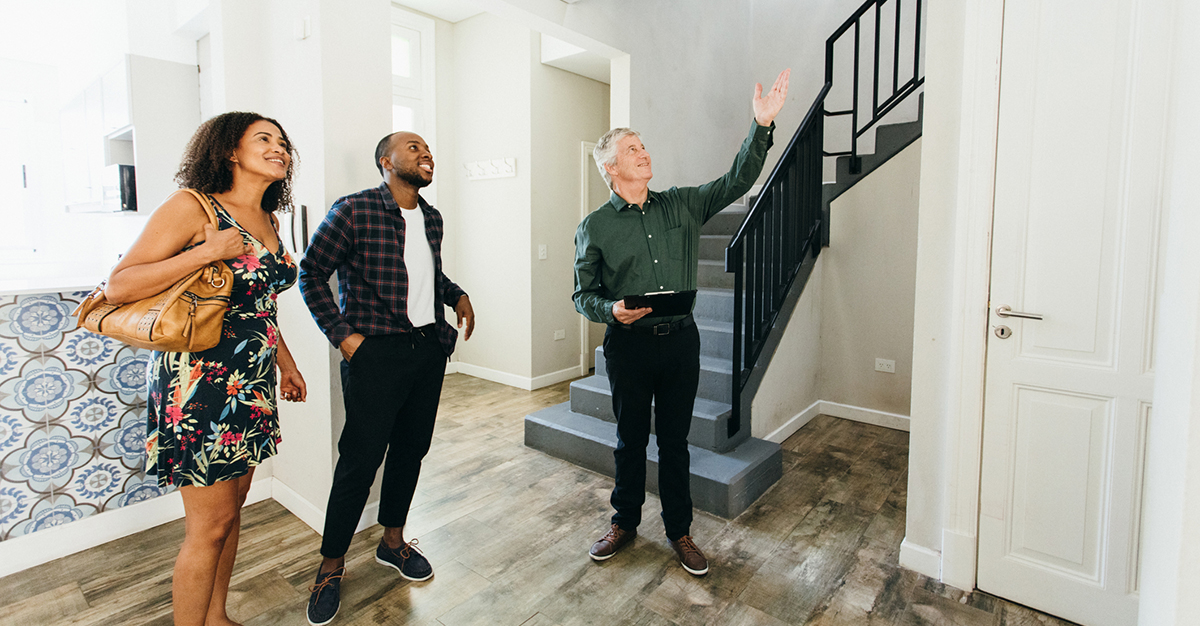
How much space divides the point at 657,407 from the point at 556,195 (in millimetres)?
3055

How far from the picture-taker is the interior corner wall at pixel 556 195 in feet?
15.3

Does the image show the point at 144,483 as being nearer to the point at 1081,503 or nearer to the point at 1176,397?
the point at 1176,397

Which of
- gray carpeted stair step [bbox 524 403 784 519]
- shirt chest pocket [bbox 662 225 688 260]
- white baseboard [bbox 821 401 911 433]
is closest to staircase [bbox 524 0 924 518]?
gray carpeted stair step [bbox 524 403 784 519]

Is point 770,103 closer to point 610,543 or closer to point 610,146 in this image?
point 610,146

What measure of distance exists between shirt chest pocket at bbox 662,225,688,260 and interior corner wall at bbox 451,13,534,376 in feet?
8.84

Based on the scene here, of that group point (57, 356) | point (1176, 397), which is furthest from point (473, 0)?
point (1176, 397)

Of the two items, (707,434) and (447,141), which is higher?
(447,141)

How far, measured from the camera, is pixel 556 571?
7.05 ft

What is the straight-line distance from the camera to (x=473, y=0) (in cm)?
270

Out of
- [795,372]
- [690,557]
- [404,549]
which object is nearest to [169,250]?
[404,549]

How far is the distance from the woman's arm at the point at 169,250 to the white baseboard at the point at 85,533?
1.48 m

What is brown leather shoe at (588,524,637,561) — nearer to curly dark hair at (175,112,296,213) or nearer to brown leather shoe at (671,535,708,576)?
brown leather shoe at (671,535,708,576)

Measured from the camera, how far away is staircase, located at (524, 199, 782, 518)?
104 inches

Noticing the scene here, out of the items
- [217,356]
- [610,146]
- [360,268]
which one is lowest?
[217,356]
